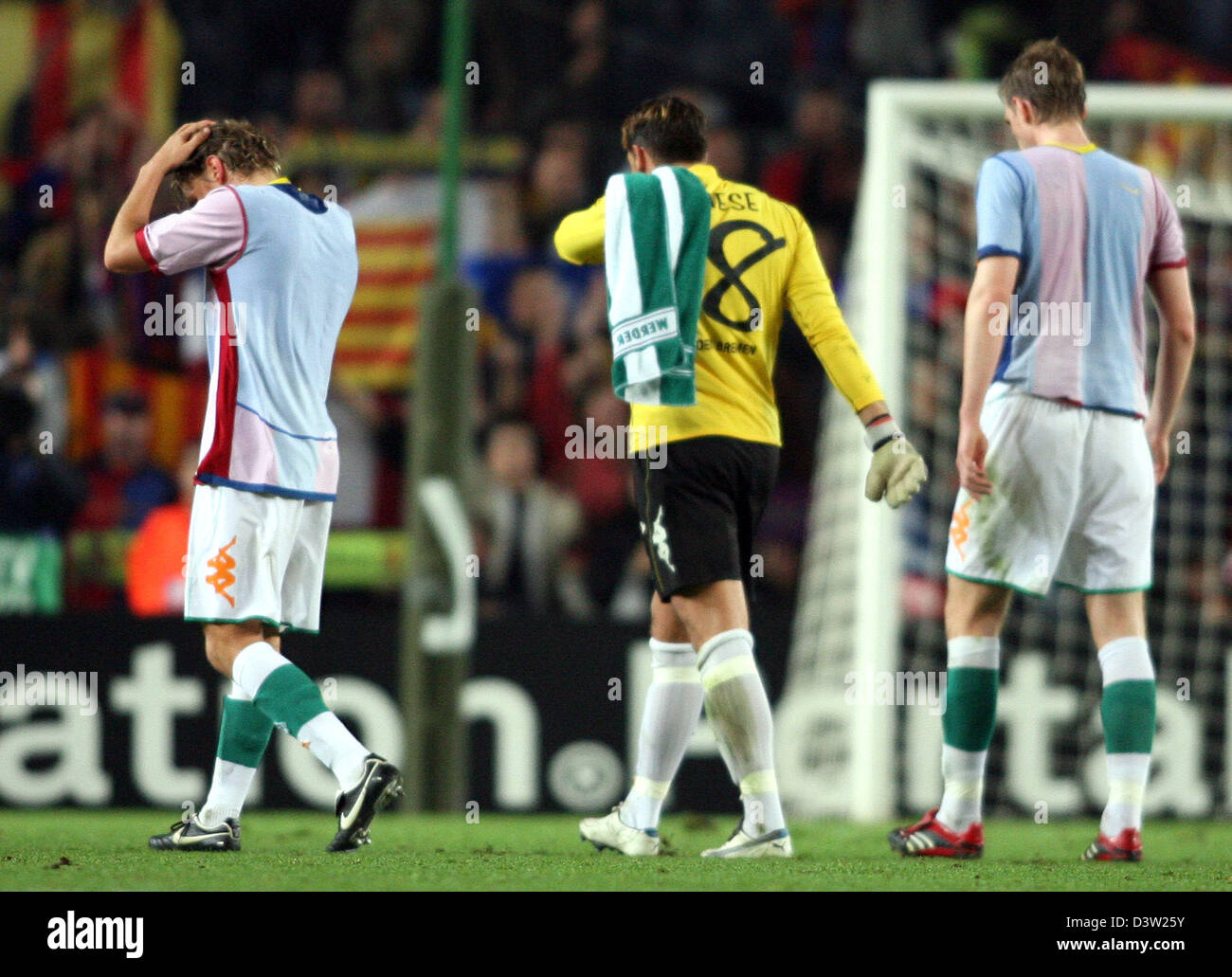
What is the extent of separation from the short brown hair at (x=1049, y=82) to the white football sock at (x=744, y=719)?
1.61 metres

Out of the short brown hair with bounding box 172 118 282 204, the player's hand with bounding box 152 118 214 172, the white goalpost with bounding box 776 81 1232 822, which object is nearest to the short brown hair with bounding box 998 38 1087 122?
the short brown hair with bounding box 172 118 282 204

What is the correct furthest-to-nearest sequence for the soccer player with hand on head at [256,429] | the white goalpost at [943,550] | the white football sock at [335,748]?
the white goalpost at [943,550] → the soccer player with hand on head at [256,429] → the white football sock at [335,748]

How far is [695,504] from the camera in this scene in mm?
4715

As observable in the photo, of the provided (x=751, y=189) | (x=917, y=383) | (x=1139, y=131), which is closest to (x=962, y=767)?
(x=751, y=189)

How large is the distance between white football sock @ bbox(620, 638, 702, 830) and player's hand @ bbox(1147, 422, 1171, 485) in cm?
145


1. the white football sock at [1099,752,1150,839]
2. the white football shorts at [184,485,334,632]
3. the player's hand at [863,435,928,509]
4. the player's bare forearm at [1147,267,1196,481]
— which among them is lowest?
the white football sock at [1099,752,1150,839]

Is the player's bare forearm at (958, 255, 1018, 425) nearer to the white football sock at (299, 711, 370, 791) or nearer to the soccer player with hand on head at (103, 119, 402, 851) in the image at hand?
the soccer player with hand on head at (103, 119, 402, 851)

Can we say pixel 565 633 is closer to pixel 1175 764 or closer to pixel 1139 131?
pixel 1175 764

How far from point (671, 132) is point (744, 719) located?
151 cm

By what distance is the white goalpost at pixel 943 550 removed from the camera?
7.45 m

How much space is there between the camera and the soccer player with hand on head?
458cm

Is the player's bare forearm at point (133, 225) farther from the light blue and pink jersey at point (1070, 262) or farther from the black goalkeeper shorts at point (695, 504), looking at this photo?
the light blue and pink jersey at point (1070, 262)

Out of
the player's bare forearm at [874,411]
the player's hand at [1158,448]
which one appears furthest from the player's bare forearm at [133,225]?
the player's hand at [1158,448]

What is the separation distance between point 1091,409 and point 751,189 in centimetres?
106
